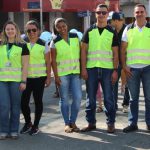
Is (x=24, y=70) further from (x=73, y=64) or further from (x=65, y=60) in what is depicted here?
(x=73, y=64)

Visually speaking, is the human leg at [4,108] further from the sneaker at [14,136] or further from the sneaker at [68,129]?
the sneaker at [68,129]

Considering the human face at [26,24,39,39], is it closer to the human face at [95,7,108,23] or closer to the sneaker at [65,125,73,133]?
the human face at [95,7,108,23]

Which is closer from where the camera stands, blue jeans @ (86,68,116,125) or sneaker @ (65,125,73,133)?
blue jeans @ (86,68,116,125)

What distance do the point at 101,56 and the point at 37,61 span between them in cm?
101

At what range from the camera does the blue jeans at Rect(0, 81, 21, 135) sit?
272 inches

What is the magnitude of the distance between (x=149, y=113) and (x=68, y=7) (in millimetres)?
21065

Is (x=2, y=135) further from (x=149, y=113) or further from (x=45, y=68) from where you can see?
(x=149, y=113)

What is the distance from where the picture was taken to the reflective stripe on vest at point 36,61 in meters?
7.14

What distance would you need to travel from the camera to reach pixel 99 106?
29.8 feet

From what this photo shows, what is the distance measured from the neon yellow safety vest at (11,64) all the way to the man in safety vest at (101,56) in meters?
1.01

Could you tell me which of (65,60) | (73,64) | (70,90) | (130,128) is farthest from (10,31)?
(130,128)

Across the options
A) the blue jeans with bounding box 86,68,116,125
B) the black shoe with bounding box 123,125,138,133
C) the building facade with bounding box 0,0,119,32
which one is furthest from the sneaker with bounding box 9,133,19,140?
the building facade with bounding box 0,0,119,32

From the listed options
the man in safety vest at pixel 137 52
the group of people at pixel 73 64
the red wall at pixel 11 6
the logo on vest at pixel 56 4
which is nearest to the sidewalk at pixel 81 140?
the group of people at pixel 73 64

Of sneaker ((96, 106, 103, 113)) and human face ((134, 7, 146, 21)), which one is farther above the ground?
human face ((134, 7, 146, 21))
